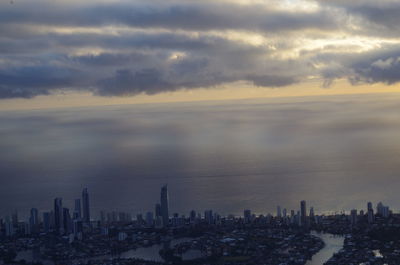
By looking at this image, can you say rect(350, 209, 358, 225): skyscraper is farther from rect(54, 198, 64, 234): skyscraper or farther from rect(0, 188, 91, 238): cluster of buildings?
rect(54, 198, 64, 234): skyscraper

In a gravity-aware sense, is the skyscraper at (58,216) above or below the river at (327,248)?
above

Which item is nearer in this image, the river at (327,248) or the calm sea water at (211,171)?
the river at (327,248)

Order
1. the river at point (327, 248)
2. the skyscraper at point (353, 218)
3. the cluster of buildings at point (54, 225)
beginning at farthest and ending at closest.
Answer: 1. the skyscraper at point (353, 218)
2. the cluster of buildings at point (54, 225)
3. the river at point (327, 248)

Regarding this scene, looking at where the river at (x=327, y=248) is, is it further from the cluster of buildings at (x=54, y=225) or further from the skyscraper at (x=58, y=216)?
the skyscraper at (x=58, y=216)

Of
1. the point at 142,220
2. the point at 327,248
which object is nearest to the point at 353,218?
the point at 327,248

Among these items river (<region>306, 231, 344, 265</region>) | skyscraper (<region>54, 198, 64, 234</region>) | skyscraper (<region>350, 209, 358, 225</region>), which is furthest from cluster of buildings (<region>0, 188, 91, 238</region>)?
skyscraper (<region>350, 209, 358, 225</region>)

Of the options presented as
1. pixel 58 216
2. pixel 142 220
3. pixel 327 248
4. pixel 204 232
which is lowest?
pixel 327 248

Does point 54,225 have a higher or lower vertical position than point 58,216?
lower

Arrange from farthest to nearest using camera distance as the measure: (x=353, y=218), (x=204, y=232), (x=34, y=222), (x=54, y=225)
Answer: (x=34, y=222), (x=54, y=225), (x=353, y=218), (x=204, y=232)

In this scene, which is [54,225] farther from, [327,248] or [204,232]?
[327,248]

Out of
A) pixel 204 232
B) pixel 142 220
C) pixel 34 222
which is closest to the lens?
pixel 204 232

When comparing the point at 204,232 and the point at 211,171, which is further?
the point at 211,171

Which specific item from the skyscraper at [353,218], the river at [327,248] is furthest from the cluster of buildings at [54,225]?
the skyscraper at [353,218]

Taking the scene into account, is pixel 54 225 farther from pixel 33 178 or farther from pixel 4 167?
pixel 4 167
